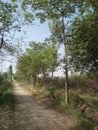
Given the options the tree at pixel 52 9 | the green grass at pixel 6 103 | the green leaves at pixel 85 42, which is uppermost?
the tree at pixel 52 9

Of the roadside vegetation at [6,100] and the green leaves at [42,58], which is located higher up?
the green leaves at [42,58]

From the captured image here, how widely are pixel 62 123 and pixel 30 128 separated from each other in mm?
1939

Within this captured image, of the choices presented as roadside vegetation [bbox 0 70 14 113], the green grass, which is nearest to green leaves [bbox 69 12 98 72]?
the green grass

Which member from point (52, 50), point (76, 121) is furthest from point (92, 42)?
point (52, 50)

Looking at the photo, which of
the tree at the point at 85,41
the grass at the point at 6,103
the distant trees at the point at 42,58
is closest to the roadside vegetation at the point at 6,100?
the grass at the point at 6,103

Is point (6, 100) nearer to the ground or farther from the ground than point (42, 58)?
nearer to the ground

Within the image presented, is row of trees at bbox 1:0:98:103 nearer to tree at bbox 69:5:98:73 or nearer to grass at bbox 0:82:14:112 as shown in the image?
tree at bbox 69:5:98:73

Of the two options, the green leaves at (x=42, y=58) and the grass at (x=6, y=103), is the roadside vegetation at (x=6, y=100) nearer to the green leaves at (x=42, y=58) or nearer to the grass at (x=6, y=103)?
the grass at (x=6, y=103)

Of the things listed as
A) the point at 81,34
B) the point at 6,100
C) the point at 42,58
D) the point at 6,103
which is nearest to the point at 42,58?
the point at 42,58

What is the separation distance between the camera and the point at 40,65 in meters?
38.4

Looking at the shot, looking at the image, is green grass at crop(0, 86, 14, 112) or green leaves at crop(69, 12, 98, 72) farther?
green grass at crop(0, 86, 14, 112)

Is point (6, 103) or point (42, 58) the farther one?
point (42, 58)

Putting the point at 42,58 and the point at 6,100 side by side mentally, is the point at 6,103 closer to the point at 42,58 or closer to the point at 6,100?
the point at 6,100

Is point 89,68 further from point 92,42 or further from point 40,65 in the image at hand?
point 40,65
